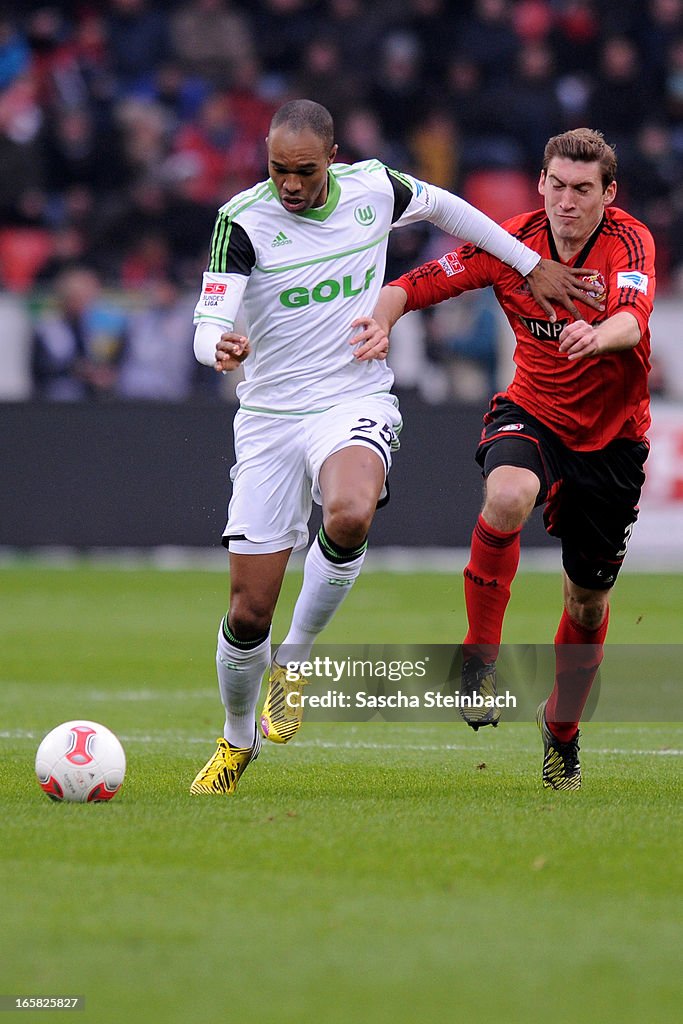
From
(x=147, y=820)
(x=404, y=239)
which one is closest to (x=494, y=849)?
(x=147, y=820)

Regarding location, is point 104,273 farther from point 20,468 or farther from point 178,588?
point 178,588

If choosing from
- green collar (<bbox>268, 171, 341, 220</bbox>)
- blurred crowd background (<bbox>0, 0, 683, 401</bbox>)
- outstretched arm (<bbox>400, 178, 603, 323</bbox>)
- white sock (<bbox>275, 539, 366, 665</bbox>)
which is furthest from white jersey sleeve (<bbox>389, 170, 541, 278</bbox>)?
blurred crowd background (<bbox>0, 0, 683, 401</bbox>)

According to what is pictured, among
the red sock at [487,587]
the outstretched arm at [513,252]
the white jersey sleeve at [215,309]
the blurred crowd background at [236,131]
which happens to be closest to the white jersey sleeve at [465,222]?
the outstretched arm at [513,252]

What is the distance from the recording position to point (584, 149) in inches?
233

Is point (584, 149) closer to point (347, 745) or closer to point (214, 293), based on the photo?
point (214, 293)

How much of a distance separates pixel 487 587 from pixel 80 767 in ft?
5.24

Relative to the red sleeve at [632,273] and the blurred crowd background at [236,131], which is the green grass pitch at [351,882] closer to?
the red sleeve at [632,273]

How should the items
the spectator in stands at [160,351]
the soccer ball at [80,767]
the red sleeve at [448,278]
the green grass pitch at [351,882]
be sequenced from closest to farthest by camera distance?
the green grass pitch at [351,882] → the soccer ball at [80,767] → the red sleeve at [448,278] → the spectator in stands at [160,351]

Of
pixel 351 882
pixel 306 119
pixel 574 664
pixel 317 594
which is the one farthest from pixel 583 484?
pixel 351 882

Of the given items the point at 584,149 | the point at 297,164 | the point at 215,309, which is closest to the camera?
the point at 215,309

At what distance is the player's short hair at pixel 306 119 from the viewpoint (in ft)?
18.8

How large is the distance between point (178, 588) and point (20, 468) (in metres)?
2.13

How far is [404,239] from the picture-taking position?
53.1ft

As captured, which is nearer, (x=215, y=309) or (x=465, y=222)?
(x=215, y=309)
